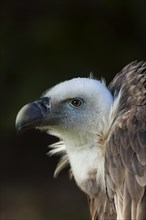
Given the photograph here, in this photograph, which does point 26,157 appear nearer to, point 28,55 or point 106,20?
point 28,55

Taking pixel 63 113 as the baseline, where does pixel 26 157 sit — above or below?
below

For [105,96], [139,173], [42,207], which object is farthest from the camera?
[42,207]

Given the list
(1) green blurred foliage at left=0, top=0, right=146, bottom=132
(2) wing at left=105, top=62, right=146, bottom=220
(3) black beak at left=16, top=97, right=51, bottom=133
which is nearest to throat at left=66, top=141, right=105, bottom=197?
(2) wing at left=105, top=62, right=146, bottom=220

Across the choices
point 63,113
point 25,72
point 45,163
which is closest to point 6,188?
point 45,163

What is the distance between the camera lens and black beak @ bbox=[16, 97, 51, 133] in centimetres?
430

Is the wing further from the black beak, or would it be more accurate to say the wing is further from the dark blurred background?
the dark blurred background

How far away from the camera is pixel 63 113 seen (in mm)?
4449

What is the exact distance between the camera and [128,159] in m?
4.03

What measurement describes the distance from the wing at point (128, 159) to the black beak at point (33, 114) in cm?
40

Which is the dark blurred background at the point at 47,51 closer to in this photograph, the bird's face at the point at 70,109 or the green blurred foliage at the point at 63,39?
the green blurred foliage at the point at 63,39

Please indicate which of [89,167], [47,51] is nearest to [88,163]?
[89,167]

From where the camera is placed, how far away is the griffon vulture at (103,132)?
401 cm

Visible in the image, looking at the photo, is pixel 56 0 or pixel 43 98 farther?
pixel 56 0

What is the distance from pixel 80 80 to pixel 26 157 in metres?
5.75
